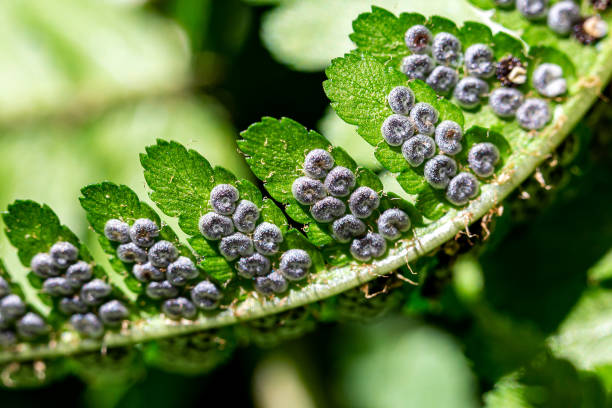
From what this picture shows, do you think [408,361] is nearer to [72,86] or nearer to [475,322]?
[475,322]

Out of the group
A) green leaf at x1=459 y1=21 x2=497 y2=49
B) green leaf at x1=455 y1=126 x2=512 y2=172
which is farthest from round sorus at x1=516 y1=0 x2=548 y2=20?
green leaf at x1=455 y1=126 x2=512 y2=172

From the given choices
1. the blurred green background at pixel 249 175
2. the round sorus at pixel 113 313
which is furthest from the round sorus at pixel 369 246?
the round sorus at pixel 113 313

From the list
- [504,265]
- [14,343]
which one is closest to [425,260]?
[504,265]

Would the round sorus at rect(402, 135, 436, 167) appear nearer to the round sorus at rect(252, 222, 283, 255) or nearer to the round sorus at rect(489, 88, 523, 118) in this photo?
the round sorus at rect(489, 88, 523, 118)

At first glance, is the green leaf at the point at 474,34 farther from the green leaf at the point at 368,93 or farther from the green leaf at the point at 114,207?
the green leaf at the point at 114,207

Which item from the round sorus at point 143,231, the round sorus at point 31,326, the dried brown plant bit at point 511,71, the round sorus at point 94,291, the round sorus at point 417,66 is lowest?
the round sorus at point 31,326

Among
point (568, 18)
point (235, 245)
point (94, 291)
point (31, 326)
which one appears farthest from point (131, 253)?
point (568, 18)
